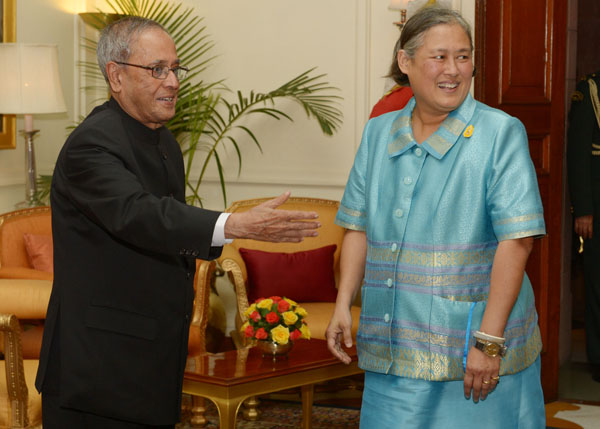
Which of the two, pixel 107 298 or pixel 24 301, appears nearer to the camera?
pixel 107 298

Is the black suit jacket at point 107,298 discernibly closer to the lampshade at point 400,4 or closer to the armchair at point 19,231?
the armchair at point 19,231

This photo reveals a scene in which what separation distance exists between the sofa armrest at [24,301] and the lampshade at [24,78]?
1202mm

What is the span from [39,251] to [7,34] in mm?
1319

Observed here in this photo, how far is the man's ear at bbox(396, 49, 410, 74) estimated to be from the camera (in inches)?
86.7

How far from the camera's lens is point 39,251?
4.25m

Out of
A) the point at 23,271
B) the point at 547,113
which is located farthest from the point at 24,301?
the point at 547,113

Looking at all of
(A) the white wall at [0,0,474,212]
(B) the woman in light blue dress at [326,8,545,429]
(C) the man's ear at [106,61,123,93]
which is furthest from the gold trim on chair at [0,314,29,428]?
(A) the white wall at [0,0,474,212]

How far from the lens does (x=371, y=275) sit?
7.13ft

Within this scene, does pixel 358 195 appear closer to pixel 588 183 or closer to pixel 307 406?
pixel 307 406

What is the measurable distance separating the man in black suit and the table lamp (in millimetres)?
2462

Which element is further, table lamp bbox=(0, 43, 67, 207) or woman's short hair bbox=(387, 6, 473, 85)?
table lamp bbox=(0, 43, 67, 207)

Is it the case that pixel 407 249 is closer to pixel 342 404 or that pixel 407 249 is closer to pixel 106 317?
pixel 106 317

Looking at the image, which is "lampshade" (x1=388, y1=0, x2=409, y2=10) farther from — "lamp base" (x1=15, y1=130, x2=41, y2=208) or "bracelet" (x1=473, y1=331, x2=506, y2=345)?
"bracelet" (x1=473, y1=331, x2=506, y2=345)

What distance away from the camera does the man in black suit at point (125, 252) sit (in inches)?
73.7
